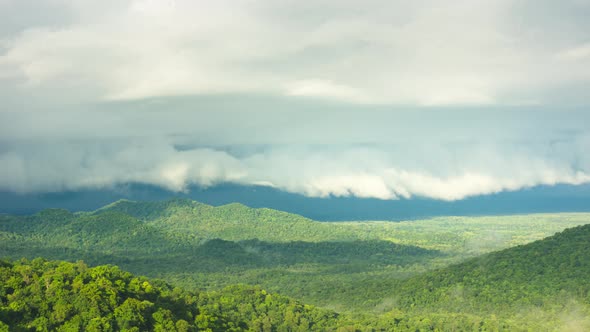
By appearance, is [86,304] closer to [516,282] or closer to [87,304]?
[87,304]

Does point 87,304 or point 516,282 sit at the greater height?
point 87,304

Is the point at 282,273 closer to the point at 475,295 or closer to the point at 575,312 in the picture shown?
the point at 475,295

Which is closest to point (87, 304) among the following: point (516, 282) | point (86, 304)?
point (86, 304)

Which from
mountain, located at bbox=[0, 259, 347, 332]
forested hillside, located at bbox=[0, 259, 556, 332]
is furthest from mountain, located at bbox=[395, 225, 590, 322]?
mountain, located at bbox=[0, 259, 347, 332]

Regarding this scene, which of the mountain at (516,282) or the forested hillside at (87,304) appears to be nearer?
the forested hillside at (87,304)

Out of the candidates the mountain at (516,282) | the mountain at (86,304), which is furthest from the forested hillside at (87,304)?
the mountain at (516,282)

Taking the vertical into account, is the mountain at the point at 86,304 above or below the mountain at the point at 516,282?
above

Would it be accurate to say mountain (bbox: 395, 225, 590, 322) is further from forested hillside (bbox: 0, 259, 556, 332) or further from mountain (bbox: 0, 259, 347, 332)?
mountain (bbox: 0, 259, 347, 332)

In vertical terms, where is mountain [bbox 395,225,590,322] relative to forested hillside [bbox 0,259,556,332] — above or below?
below

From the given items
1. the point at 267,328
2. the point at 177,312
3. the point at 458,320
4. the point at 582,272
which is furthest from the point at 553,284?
the point at 177,312

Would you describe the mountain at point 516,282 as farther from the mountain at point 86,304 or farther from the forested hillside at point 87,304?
the mountain at point 86,304

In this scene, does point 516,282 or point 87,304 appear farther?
point 516,282
